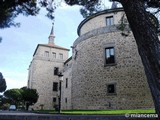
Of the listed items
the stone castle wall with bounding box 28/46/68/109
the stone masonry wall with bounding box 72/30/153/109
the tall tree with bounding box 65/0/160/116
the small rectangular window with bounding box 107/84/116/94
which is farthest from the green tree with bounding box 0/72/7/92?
the tall tree with bounding box 65/0/160/116

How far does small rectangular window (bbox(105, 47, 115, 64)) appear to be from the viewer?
19438 millimetres

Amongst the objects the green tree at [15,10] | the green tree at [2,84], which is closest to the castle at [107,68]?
the green tree at [15,10]

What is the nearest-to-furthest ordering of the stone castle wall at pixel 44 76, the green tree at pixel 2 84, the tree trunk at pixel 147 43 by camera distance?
the tree trunk at pixel 147 43 < the stone castle wall at pixel 44 76 < the green tree at pixel 2 84

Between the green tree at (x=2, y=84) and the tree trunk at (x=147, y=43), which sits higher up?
the green tree at (x=2, y=84)

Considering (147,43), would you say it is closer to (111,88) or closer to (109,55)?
(111,88)

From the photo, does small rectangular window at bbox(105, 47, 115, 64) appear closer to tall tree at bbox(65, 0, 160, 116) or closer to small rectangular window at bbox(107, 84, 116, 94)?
small rectangular window at bbox(107, 84, 116, 94)

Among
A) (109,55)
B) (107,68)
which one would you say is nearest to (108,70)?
(107,68)

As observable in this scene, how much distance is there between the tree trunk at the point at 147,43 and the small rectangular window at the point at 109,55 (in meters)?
15.1

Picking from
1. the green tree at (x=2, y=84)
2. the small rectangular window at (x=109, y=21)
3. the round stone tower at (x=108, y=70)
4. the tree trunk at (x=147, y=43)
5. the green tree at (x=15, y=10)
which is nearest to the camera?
the tree trunk at (x=147, y=43)

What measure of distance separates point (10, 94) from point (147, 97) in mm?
28441

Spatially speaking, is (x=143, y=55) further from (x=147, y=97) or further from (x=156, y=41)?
(x=147, y=97)

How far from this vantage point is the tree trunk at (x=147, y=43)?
3713mm

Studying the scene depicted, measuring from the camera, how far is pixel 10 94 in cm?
3756

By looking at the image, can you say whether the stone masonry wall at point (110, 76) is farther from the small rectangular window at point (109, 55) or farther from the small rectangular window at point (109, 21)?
the small rectangular window at point (109, 21)
